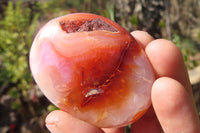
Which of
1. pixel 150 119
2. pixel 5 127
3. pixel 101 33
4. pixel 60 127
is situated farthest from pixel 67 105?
pixel 5 127

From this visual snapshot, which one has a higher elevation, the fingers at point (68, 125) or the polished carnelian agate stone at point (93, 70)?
the polished carnelian agate stone at point (93, 70)

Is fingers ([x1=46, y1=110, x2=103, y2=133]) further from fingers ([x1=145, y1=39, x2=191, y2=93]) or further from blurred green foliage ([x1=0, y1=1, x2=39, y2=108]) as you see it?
blurred green foliage ([x1=0, y1=1, x2=39, y2=108])

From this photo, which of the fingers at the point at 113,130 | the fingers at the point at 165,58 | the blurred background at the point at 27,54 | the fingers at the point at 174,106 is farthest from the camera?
the blurred background at the point at 27,54

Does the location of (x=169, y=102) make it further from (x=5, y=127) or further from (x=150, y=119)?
(x=5, y=127)


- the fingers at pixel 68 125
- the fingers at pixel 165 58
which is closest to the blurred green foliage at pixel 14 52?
the fingers at pixel 68 125

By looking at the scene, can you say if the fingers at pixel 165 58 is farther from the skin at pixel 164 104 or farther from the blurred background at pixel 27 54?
the blurred background at pixel 27 54

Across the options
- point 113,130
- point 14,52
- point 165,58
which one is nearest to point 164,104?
point 165,58

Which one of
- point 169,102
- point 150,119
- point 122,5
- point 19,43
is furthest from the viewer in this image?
point 19,43
